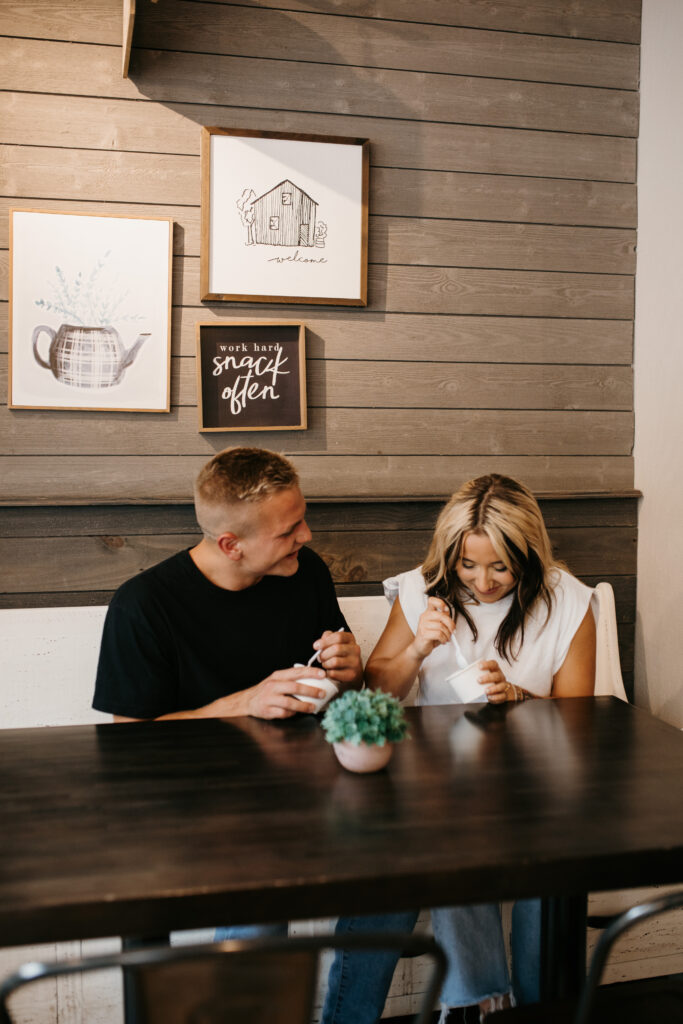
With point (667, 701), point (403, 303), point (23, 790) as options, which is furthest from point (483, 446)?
point (23, 790)

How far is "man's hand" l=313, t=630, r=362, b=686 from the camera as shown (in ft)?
5.61

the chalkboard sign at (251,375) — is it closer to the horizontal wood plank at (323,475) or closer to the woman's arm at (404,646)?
the horizontal wood plank at (323,475)

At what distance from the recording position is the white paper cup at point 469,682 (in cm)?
166

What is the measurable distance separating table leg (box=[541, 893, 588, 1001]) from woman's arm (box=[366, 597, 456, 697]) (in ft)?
1.76

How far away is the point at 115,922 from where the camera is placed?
3.13 ft

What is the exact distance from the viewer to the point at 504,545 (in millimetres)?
1914

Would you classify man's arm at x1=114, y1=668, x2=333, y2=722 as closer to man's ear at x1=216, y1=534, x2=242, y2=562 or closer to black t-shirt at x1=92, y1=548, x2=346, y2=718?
black t-shirt at x1=92, y1=548, x2=346, y2=718

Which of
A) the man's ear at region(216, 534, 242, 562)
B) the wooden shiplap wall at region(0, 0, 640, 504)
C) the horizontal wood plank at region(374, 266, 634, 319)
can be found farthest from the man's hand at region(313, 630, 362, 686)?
the horizontal wood plank at region(374, 266, 634, 319)

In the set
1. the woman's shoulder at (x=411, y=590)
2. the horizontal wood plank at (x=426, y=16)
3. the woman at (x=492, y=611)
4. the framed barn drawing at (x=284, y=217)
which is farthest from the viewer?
the framed barn drawing at (x=284, y=217)

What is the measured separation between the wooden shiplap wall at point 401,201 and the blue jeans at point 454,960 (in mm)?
1208

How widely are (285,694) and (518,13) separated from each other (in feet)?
7.04

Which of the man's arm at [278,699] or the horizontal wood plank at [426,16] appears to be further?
the horizontal wood plank at [426,16]

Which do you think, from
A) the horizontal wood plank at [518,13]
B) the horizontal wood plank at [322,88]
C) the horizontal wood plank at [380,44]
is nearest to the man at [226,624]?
the horizontal wood plank at [322,88]

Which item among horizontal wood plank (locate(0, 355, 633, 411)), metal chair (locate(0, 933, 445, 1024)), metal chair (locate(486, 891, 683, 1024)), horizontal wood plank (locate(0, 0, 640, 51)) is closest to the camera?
metal chair (locate(0, 933, 445, 1024))
